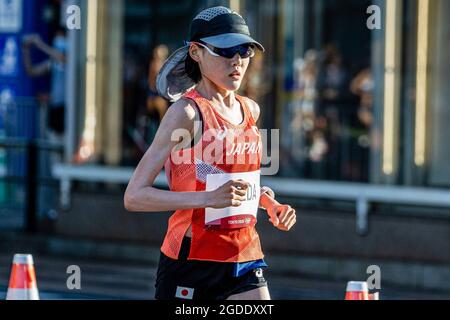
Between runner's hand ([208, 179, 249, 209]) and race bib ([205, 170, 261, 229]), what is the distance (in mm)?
163

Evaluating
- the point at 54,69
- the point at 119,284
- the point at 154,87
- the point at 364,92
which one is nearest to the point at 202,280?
the point at 119,284

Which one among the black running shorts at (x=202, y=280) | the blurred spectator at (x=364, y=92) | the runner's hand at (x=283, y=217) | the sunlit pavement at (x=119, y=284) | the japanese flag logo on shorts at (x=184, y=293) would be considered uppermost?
the blurred spectator at (x=364, y=92)

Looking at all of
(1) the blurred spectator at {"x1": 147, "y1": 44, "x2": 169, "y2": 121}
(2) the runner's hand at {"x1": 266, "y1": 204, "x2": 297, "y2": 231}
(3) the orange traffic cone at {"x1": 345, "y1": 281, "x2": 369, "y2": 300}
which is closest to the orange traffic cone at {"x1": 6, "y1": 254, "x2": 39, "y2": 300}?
(3) the orange traffic cone at {"x1": 345, "y1": 281, "x2": 369, "y2": 300}

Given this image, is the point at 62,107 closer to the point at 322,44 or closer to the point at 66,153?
the point at 66,153

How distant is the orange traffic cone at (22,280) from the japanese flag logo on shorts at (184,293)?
2.58 meters

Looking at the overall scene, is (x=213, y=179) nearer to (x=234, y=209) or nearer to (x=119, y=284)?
(x=234, y=209)

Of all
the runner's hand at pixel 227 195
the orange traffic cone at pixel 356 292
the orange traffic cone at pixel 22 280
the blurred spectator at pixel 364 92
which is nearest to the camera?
the runner's hand at pixel 227 195

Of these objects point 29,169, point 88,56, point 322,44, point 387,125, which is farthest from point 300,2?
point 29,169

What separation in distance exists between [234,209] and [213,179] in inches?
5.9

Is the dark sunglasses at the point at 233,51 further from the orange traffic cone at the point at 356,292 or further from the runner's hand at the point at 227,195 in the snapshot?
the orange traffic cone at the point at 356,292

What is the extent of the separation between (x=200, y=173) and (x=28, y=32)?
11.8m

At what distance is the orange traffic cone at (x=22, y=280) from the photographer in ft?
27.9

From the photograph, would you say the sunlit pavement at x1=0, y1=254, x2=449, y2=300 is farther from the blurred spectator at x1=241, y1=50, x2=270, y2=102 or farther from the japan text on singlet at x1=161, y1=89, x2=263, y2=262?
the japan text on singlet at x1=161, y1=89, x2=263, y2=262

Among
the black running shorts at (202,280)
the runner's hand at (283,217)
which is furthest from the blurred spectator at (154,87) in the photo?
the black running shorts at (202,280)
